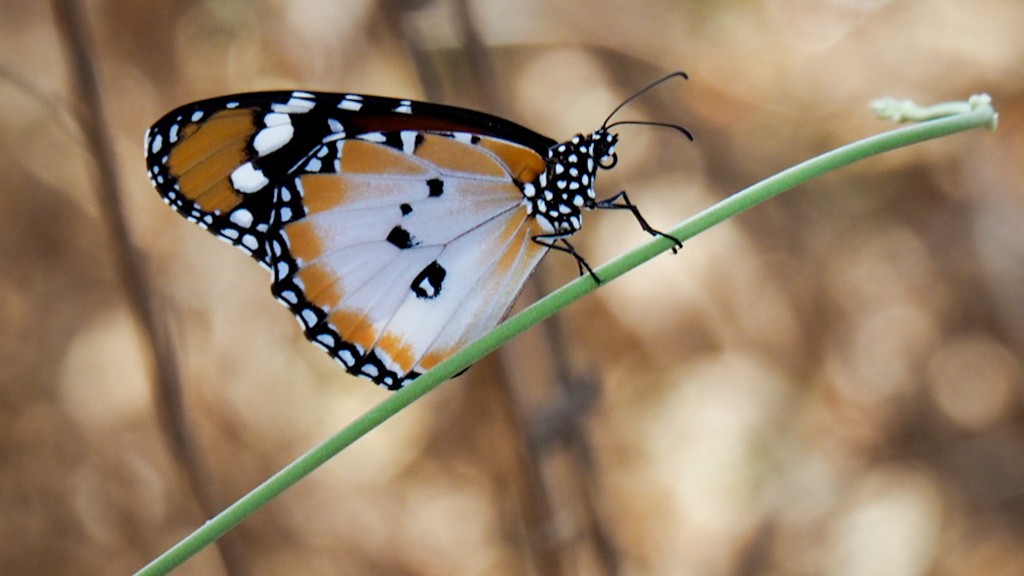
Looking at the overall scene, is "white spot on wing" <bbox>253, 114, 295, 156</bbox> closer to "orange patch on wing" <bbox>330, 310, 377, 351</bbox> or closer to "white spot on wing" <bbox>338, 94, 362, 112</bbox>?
"white spot on wing" <bbox>338, 94, 362, 112</bbox>

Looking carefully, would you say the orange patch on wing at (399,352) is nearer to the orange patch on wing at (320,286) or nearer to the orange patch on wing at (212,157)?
the orange patch on wing at (320,286)

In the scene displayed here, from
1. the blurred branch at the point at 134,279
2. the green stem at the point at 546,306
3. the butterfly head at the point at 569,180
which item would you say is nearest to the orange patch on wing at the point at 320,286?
the butterfly head at the point at 569,180

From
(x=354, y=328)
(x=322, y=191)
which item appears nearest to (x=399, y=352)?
(x=354, y=328)

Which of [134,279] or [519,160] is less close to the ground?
[134,279]

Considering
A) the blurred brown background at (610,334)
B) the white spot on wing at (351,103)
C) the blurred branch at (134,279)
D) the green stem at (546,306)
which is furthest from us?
the blurred brown background at (610,334)

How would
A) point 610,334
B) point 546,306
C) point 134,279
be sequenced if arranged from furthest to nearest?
1. point 610,334
2. point 134,279
3. point 546,306

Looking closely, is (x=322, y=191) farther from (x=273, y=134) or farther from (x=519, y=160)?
(x=519, y=160)

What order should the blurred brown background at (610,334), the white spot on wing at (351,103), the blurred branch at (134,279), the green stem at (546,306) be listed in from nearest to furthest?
the green stem at (546,306), the white spot on wing at (351,103), the blurred branch at (134,279), the blurred brown background at (610,334)
